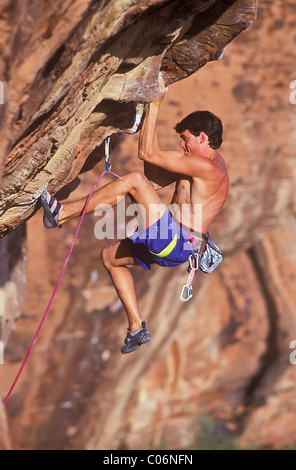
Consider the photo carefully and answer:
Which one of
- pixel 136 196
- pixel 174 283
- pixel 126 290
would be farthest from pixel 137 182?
pixel 174 283

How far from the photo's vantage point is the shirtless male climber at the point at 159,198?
3531 millimetres

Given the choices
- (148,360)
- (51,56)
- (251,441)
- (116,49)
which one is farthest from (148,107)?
(251,441)

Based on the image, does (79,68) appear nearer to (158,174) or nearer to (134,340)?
(158,174)

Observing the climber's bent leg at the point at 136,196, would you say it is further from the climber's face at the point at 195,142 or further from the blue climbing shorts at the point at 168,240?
the climber's face at the point at 195,142

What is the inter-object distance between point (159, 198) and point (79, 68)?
1.01 metres

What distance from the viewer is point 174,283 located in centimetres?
812

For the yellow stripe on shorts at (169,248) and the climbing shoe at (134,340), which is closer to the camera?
the yellow stripe on shorts at (169,248)

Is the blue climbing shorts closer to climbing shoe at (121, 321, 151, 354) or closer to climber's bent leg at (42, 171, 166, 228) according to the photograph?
climber's bent leg at (42, 171, 166, 228)

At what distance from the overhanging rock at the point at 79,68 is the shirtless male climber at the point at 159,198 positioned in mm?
197

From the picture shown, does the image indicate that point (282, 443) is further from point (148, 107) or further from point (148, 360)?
point (148, 107)

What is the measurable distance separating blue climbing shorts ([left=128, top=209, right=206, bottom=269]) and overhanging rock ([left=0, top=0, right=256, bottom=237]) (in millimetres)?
609

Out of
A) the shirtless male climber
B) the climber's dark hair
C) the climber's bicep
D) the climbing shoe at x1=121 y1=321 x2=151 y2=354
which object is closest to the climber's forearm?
the shirtless male climber

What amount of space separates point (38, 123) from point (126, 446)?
24.9 feet

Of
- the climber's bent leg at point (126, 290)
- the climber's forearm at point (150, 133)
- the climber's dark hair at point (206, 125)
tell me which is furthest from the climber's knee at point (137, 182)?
the climber's bent leg at point (126, 290)
